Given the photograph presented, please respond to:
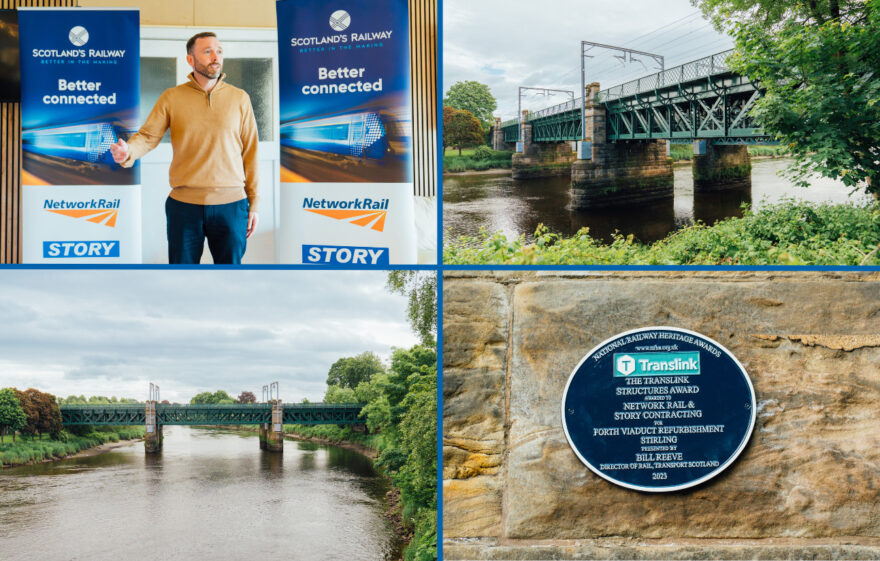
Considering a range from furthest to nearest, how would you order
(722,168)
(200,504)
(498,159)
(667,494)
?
1. (722,168)
2. (498,159)
3. (200,504)
4. (667,494)

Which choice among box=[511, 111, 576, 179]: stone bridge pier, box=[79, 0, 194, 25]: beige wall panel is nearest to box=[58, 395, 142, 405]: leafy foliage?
box=[79, 0, 194, 25]: beige wall panel

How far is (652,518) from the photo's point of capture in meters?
3.10

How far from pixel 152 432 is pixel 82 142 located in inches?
61.9

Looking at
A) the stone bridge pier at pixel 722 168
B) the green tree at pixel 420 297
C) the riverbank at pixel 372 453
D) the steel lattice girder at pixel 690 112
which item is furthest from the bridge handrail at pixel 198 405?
the stone bridge pier at pixel 722 168

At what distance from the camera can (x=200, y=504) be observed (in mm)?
3248

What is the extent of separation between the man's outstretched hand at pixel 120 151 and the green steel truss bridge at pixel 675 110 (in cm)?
207

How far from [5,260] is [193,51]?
4.87 feet

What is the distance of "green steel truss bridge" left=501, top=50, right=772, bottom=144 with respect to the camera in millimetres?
3930

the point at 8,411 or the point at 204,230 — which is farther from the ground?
the point at 204,230

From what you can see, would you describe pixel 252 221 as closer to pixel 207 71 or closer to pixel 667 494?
pixel 207 71

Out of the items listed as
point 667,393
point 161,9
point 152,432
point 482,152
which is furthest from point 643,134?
point 152,432

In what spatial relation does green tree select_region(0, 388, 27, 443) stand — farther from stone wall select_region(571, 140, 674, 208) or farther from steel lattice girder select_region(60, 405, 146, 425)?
stone wall select_region(571, 140, 674, 208)

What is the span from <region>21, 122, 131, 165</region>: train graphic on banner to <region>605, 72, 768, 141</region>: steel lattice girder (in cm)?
284

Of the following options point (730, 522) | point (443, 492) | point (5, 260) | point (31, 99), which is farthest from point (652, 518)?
point (31, 99)
